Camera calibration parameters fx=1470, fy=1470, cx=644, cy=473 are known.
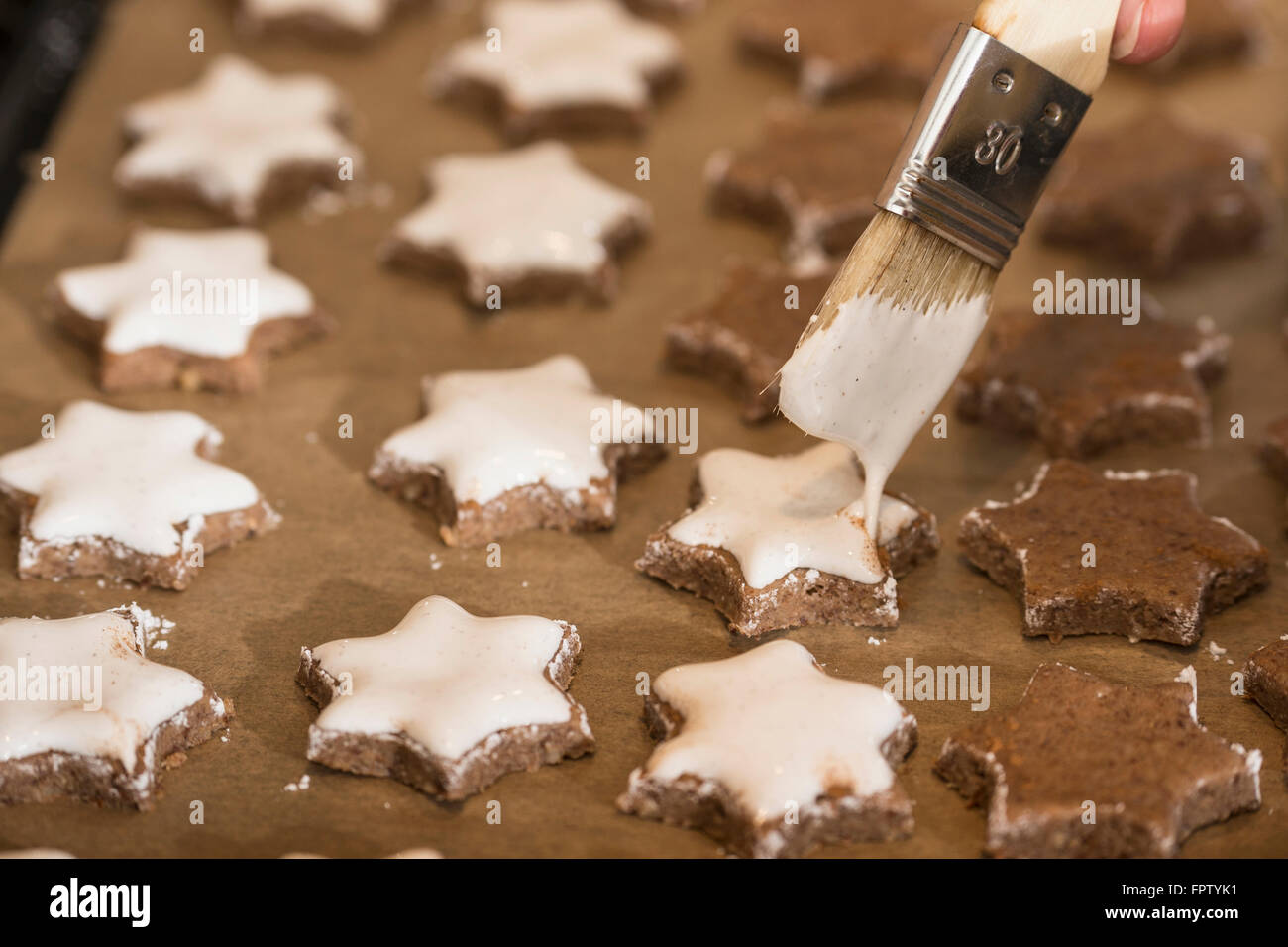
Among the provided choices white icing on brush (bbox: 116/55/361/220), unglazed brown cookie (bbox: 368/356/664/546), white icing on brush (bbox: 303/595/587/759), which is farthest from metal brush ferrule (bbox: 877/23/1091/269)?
white icing on brush (bbox: 116/55/361/220)

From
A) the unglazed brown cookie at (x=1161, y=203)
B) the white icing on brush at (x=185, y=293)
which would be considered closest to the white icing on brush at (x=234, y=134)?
the white icing on brush at (x=185, y=293)

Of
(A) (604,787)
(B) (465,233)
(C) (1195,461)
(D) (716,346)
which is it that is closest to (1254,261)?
(C) (1195,461)

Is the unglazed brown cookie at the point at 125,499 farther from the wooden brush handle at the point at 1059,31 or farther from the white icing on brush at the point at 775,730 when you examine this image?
the wooden brush handle at the point at 1059,31

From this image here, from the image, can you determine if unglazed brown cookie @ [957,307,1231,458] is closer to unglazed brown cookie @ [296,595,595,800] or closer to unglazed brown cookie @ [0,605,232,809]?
unglazed brown cookie @ [296,595,595,800]

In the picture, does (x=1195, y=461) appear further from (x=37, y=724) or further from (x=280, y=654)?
(x=37, y=724)

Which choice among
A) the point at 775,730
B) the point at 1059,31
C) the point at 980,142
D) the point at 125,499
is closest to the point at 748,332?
the point at 980,142
